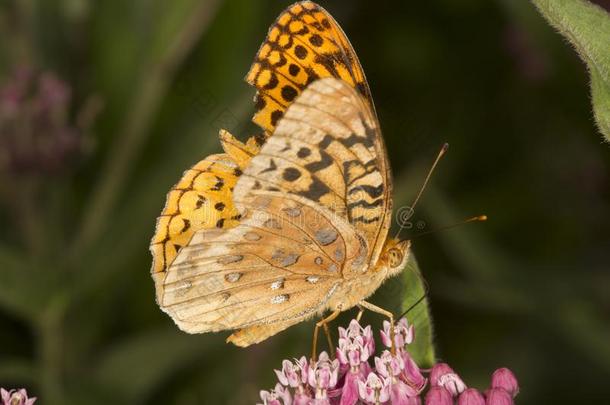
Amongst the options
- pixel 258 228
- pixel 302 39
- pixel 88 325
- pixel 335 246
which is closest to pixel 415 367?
pixel 335 246

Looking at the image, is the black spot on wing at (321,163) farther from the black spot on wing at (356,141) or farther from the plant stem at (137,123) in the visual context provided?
the plant stem at (137,123)

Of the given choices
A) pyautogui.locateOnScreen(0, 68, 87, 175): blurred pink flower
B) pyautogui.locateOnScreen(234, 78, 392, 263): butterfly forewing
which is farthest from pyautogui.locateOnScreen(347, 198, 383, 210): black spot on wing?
pyautogui.locateOnScreen(0, 68, 87, 175): blurred pink flower

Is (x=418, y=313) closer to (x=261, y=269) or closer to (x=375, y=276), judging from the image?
(x=375, y=276)

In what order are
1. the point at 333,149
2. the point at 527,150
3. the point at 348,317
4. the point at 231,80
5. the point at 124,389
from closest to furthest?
the point at 333,149
the point at 348,317
the point at 124,389
the point at 231,80
the point at 527,150

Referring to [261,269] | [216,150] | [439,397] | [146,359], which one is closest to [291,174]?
[261,269]

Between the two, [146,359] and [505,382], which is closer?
[505,382]

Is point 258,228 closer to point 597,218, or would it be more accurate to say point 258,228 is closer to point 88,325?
point 88,325

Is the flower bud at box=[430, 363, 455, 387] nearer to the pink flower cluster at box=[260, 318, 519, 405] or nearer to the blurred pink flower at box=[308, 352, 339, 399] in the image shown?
the pink flower cluster at box=[260, 318, 519, 405]
